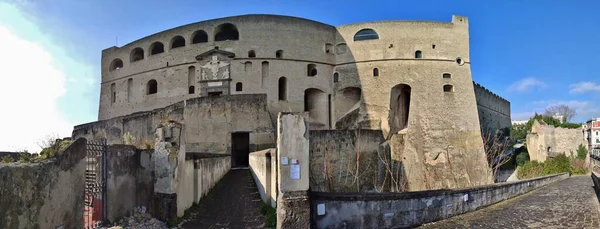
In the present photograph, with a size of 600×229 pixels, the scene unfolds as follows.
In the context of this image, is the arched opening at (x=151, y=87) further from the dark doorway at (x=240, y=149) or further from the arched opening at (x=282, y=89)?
the dark doorway at (x=240, y=149)

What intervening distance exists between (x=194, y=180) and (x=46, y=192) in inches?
190

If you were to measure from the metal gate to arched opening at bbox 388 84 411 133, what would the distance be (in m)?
20.3

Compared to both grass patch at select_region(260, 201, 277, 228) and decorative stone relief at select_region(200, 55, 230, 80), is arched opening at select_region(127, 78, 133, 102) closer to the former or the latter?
decorative stone relief at select_region(200, 55, 230, 80)

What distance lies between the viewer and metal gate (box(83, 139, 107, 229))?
737 centimetres

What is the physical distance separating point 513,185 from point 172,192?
→ 9.48 meters

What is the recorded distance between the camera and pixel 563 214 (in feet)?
27.3

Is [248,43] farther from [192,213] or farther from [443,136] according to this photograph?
[192,213]

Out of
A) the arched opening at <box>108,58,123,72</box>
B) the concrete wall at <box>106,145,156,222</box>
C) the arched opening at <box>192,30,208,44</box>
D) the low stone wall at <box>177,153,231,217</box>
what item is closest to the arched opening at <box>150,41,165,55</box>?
the arched opening at <box>192,30,208,44</box>

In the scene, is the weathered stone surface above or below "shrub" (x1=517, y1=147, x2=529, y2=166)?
above

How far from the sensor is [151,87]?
2880 centimetres

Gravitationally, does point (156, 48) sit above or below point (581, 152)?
above

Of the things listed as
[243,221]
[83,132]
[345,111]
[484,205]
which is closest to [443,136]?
[345,111]

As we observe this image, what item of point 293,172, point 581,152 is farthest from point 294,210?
point 581,152

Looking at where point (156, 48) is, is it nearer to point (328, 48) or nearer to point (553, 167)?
point (328, 48)
